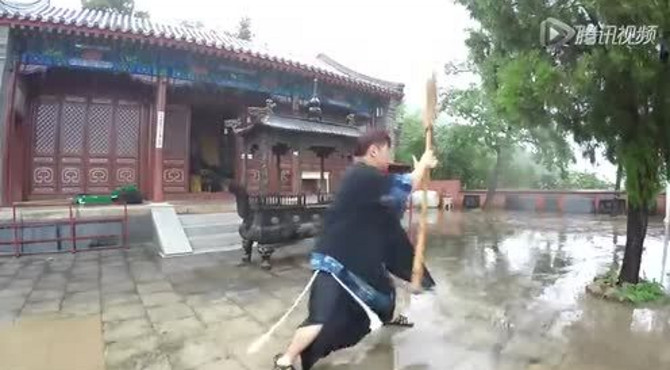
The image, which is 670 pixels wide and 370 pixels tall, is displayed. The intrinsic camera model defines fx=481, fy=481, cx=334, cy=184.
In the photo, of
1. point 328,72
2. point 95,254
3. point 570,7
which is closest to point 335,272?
point 570,7

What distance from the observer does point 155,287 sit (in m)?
5.88

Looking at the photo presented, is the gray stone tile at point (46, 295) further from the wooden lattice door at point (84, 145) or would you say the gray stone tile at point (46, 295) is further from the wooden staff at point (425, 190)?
the wooden lattice door at point (84, 145)

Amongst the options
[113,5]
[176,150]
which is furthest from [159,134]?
[113,5]

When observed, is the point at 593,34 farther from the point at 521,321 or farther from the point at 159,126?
the point at 159,126

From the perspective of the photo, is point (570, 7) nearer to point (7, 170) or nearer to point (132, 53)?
point (132, 53)

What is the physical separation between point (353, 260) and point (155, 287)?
3.71m

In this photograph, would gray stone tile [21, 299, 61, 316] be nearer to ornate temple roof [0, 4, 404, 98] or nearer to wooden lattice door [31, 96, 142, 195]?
ornate temple roof [0, 4, 404, 98]

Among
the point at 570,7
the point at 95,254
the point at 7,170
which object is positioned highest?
the point at 570,7

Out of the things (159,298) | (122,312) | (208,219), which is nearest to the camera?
(122,312)

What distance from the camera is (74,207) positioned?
9.70m

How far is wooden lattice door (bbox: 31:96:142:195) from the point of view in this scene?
1102 cm

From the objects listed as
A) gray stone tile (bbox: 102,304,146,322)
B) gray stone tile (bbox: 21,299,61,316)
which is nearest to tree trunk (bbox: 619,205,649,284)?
gray stone tile (bbox: 102,304,146,322)

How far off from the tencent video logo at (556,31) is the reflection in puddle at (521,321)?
8.92 ft

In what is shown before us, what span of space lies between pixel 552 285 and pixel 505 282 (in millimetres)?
555
